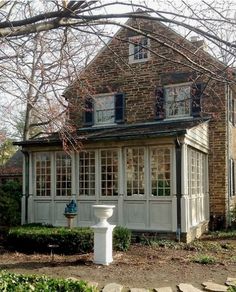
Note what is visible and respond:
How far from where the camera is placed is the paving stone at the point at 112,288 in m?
7.25

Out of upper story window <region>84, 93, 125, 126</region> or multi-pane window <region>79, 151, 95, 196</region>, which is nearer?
multi-pane window <region>79, 151, 95, 196</region>

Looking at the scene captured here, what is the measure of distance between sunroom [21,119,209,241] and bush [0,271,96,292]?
663 centimetres

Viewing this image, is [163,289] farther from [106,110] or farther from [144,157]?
[106,110]

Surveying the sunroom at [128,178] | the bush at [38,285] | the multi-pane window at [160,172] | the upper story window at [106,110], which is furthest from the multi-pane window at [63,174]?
the bush at [38,285]

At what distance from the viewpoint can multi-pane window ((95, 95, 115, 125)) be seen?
17.3 metres

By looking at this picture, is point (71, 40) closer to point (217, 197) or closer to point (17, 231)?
point (17, 231)

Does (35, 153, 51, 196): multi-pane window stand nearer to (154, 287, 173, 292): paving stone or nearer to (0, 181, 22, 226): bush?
(0, 181, 22, 226): bush

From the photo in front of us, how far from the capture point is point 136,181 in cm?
1305

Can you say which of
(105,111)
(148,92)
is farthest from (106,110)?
(148,92)

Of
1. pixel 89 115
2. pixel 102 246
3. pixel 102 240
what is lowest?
pixel 102 246

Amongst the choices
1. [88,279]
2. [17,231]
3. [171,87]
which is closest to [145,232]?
[17,231]

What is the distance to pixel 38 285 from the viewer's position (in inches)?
221

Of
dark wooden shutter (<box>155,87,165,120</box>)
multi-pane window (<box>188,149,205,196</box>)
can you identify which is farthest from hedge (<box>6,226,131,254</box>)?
dark wooden shutter (<box>155,87,165,120</box>)

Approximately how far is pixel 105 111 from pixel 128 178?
4965 mm
